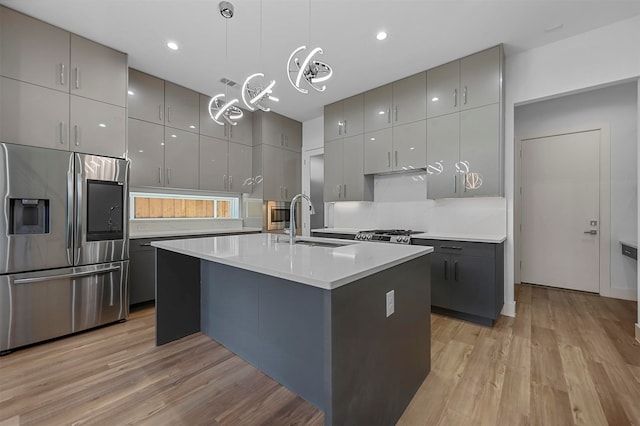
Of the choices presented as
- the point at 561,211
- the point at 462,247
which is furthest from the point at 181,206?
the point at 561,211

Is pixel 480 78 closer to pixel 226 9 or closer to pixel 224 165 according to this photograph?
pixel 226 9

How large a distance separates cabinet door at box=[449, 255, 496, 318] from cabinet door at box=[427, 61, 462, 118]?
173cm

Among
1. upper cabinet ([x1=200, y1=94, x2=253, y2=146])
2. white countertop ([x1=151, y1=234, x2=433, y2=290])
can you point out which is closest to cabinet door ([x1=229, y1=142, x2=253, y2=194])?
upper cabinet ([x1=200, y1=94, x2=253, y2=146])

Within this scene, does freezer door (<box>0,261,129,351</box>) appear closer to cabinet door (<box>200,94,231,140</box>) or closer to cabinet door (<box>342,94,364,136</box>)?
cabinet door (<box>200,94,231,140</box>)

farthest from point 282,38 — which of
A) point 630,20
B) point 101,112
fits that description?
point 630,20

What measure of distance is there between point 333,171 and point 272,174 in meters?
1.12

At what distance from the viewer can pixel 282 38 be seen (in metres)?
2.75

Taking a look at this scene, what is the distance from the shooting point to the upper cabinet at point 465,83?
289 centimetres

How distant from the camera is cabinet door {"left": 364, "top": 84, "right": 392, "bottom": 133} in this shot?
373cm

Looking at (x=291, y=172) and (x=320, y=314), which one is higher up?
(x=291, y=172)

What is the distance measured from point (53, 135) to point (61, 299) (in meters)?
1.53

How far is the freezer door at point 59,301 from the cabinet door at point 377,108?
351 cm

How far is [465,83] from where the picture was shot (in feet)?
10.1

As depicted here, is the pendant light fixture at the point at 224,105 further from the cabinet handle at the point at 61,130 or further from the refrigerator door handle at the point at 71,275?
the refrigerator door handle at the point at 71,275
